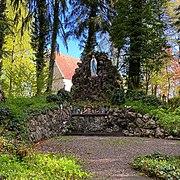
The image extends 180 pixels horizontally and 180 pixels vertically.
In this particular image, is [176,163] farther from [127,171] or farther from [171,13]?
[171,13]

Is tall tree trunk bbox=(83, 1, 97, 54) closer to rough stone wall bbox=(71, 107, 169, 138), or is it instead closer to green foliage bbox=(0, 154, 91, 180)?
rough stone wall bbox=(71, 107, 169, 138)

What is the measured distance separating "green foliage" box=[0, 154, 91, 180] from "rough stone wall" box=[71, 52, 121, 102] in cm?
697

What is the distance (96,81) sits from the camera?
35.9 feet

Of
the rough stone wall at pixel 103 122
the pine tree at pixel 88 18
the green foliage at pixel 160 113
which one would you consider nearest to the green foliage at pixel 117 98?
the green foliage at pixel 160 113

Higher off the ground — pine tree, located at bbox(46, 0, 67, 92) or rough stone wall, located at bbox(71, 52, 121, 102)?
pine tree, located at bbox(46, 0, 67, 92)

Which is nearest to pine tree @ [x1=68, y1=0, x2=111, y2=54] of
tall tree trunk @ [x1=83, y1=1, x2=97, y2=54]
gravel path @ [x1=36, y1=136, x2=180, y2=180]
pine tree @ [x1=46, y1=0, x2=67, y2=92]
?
tall tree trunk @ [x1=83, y1=1, x2=97, y2=54]

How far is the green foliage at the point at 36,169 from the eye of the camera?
9.85 ft

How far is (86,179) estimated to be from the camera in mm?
3424

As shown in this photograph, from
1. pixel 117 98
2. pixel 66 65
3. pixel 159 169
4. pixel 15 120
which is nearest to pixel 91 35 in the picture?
pixel 117 98

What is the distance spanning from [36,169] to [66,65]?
68.9ft

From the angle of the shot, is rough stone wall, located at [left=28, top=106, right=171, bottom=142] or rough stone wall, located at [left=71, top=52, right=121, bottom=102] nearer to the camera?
rough stone wall, located at [left=28, top=106, right=171, bottom=142]

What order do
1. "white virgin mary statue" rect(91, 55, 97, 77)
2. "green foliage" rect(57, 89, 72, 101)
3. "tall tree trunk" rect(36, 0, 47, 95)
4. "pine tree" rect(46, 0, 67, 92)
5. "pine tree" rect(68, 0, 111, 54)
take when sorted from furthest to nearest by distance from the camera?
1. "pine tree" rect(68, 0, 111, 54)
2. "pine tree" rect(46, 0, 67, 92)
3. "tall tree trunk" rect(36, 0, 47, 95)
4. "white virgin mary statue" rect(91, 55, 97, 77)
5. "green foliage" rect(57, 89, 72, 101)

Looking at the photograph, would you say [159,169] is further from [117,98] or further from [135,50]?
[135,50]

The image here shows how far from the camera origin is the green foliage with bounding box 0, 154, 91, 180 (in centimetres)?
300
